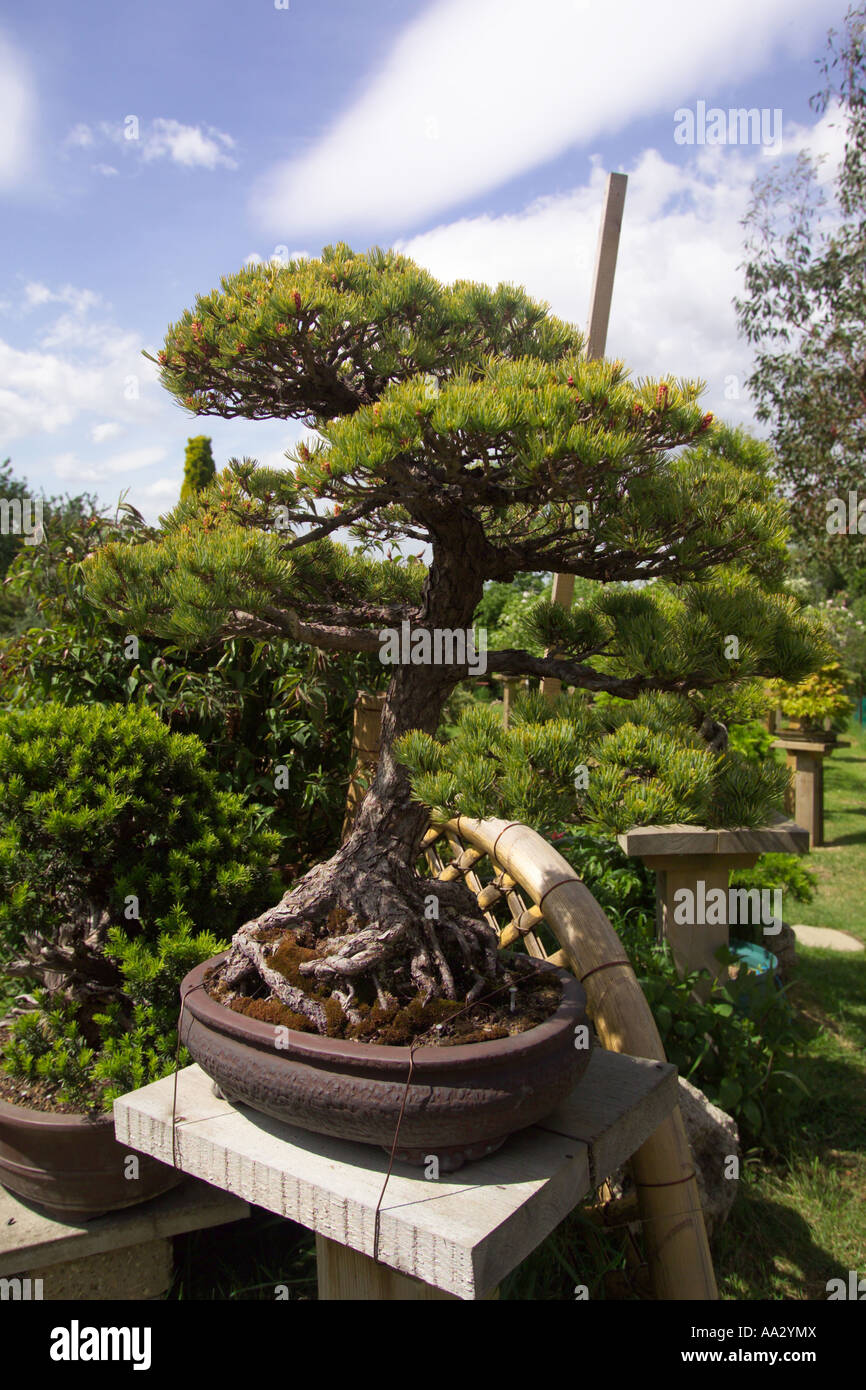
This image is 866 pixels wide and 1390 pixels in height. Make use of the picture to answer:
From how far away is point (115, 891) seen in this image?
193 centimetres

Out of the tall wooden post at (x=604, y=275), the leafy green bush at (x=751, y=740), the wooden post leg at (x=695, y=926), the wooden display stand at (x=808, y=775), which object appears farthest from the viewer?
the wooden display stand at (x=808, y=775)

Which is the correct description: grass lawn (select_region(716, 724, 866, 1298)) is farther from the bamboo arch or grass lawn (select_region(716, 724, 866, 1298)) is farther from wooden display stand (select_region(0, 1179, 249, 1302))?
wooden display stand (select_region(0, 1179, 249, 1302))

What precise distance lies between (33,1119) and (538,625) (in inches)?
56.2

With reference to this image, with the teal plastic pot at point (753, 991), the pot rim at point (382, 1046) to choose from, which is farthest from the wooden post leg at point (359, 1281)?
the teal plastic pot at point (753, 991)

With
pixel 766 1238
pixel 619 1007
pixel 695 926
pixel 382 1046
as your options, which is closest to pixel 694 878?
pixel 695 926

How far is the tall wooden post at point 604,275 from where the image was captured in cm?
200

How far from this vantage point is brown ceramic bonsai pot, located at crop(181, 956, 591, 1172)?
1.15 metres

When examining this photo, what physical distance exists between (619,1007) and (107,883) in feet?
4.03

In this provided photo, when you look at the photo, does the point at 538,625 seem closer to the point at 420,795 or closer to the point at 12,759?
the point at 420,795

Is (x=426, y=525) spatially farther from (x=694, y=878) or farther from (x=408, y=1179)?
(x=694, y=878)

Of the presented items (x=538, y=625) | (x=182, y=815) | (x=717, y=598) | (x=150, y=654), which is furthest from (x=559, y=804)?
(x=150, y=654)

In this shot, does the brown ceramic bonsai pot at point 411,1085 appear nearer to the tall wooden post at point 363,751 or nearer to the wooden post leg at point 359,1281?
the wooden post leg at point 359,1281

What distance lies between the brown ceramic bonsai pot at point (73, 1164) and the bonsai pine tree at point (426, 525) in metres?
0.54

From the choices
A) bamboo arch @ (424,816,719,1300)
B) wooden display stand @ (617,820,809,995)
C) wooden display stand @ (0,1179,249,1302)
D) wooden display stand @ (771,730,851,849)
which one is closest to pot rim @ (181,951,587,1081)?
bamboo arch @ (424,816,719,1300)
